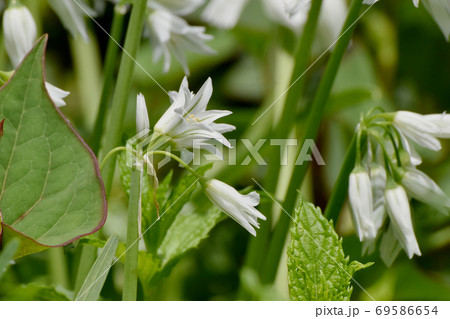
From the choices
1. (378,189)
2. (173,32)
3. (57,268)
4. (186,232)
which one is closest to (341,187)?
(378,189)

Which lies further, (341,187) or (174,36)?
(174,36)

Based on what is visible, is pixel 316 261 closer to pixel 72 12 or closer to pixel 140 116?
pixel 140 116

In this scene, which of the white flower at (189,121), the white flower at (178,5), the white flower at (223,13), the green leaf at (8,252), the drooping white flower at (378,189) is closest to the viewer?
the green leaf at (8,252)

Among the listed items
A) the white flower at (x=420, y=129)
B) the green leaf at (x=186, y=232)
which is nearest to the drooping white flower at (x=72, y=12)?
the green leaf at (x=186, y=232)

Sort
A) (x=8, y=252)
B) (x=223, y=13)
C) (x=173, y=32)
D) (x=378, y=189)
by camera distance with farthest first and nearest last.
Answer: (x=223, y=13), (x=173, y=32), (x=378, y=189), (x=8, y=252)

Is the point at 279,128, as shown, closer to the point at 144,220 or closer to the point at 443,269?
the point at 144,220

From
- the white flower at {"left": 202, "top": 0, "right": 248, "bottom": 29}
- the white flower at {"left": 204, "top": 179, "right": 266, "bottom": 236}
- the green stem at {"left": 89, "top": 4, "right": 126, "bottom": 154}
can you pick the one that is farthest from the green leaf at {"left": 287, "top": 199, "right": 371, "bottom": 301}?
the white flower at {"left": 202, "top": 0, "right": 248, "bottom": 29}

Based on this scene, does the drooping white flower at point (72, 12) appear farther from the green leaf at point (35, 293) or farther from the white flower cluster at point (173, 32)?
the green leaf at point (35, 293)
